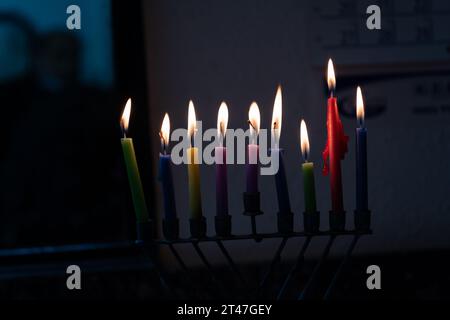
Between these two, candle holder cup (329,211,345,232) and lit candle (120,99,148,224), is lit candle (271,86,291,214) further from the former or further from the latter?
lit candle (120,99,148,224)

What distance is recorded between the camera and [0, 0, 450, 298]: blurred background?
1446 mm

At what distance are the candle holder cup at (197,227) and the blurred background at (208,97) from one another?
0.43 metres

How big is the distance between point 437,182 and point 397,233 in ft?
0.39

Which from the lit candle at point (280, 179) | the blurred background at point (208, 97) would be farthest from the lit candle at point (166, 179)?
the blurred background at point (208, 97)

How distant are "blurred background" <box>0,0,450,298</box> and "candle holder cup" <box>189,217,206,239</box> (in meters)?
0.43

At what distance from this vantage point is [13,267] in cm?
145

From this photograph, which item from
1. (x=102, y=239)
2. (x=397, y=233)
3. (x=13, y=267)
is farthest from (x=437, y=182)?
(x=13, y=267)

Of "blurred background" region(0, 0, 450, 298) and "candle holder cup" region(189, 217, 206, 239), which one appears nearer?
"candle holder cup" region(189, 217, 206, 239)

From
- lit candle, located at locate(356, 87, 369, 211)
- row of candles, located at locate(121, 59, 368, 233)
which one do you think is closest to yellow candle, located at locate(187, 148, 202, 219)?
row of candles, located at locate(121, 59, 368, 233)

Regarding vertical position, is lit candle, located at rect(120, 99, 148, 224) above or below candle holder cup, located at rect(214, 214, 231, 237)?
above

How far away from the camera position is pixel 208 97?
1.46 metres

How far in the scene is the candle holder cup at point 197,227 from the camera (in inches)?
39.7

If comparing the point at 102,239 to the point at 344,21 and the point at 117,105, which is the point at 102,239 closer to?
the point at 117,105

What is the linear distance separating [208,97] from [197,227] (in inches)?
19.4
